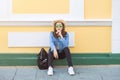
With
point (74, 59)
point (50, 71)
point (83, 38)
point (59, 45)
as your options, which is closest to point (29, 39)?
point (59, 45)

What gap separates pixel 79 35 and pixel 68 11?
23.1 inches

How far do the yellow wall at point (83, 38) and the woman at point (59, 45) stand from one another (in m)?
0.38

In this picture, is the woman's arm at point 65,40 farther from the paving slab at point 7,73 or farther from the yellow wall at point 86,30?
the paving slab at point 7,73

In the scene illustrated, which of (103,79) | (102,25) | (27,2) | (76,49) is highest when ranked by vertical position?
(27,2)

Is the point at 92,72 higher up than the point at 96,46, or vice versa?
the point at 96,46

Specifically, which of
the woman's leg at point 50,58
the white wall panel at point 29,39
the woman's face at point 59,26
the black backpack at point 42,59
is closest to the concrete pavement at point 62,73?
the black backpack at point 42,59

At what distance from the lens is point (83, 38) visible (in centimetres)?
755

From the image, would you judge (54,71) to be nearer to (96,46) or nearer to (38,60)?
(38,60)

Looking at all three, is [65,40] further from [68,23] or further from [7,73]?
[7,73]

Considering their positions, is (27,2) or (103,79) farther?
(27,2)

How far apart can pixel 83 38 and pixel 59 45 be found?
66 cm

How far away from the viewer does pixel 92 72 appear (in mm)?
7145

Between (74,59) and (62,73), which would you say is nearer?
(62,73)

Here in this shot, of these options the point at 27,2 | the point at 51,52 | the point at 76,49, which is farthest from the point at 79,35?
the point at 27,2
